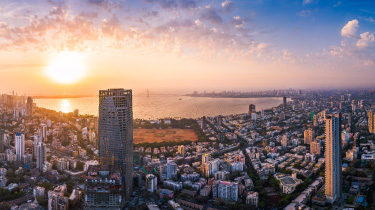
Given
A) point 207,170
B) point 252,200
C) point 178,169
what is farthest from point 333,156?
point 178,169

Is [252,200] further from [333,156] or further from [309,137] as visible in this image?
[309,137]

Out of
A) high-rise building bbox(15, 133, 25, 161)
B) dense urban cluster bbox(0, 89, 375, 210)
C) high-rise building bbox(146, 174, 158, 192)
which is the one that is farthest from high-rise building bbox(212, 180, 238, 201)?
high-rise building bbox(15, 133, 25, 161)

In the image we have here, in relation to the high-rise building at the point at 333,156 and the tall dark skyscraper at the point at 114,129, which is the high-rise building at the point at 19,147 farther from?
the high-rise building at the point at 333,156

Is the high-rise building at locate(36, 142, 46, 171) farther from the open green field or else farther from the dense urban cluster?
the open green field

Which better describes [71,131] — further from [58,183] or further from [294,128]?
[294,128]

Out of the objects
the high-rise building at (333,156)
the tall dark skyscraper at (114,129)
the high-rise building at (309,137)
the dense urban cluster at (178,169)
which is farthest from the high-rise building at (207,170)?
the high-rise building at (309,137)

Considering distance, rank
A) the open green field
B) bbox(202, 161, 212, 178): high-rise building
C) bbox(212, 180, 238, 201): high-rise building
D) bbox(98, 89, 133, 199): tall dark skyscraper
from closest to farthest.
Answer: bbox(98, 89, 133, 199): tall dark skyscraper, bbox(212, 180, 238, 201): high-rise building, bbox(202, 161, 212, 178): high-rise building, the open green field

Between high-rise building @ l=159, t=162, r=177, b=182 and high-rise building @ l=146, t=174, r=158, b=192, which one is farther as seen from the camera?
high-rise building @ l=159, t=162, r=177, b=182
